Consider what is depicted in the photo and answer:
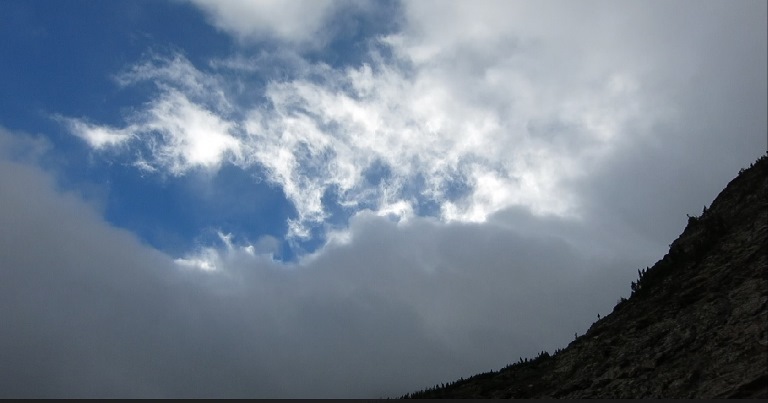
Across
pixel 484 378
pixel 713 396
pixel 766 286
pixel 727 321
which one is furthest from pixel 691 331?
pixel 484 378

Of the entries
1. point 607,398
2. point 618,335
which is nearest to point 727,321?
point 607,398

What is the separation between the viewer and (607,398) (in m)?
20.5

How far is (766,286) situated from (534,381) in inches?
479

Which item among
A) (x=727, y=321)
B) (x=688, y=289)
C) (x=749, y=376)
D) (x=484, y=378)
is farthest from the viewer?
(x=484, y=378)

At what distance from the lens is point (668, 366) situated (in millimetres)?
19562

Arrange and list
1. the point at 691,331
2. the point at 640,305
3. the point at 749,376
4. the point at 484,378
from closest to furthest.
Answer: the point at 749,376, the point at 691,331, the point at 640,305, the point at 484,378

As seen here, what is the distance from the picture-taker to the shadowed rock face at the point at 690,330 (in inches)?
679

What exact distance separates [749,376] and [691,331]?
191 inches

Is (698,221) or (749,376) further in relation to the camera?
(698,221)

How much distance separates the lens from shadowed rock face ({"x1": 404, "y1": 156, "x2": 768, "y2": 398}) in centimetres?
1723

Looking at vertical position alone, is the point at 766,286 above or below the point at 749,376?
above

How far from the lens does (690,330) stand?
20.5 metres

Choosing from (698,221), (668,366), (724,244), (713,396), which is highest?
(698,221)

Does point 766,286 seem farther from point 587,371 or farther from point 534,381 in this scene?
point 534,381
